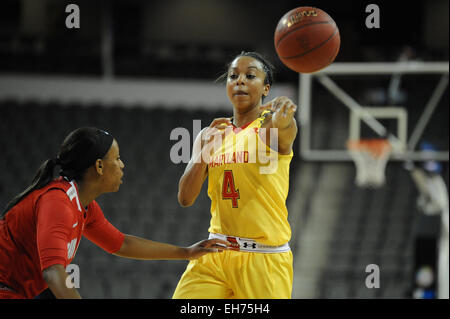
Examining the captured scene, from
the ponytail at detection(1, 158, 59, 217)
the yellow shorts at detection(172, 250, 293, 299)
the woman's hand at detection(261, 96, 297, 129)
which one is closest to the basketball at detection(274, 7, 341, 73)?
the woman's hand at detection(261, 96, 297, 129)

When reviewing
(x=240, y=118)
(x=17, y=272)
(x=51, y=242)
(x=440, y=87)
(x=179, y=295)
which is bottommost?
(x=179, y=295)

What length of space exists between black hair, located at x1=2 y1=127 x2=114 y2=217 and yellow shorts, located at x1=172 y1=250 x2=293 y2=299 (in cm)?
82

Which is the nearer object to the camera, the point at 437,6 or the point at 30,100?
the point at 30,100

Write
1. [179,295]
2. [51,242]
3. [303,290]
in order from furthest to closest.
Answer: [303,290] < [179,295] < [51,242]

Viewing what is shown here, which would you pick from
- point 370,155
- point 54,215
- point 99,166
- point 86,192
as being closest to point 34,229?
point 54,215

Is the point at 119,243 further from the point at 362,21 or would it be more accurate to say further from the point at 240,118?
the point at 362,21

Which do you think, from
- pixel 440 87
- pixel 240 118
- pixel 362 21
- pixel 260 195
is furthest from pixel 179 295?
pixel 362 21

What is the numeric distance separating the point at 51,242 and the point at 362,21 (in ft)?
41.5

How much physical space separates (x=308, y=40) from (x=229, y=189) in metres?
1.04

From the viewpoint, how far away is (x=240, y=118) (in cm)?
325

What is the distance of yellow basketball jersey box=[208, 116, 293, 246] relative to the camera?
2990 mm

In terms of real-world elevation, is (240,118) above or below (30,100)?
below

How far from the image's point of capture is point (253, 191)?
3.01 meters

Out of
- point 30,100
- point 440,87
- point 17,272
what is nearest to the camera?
point 17,272
